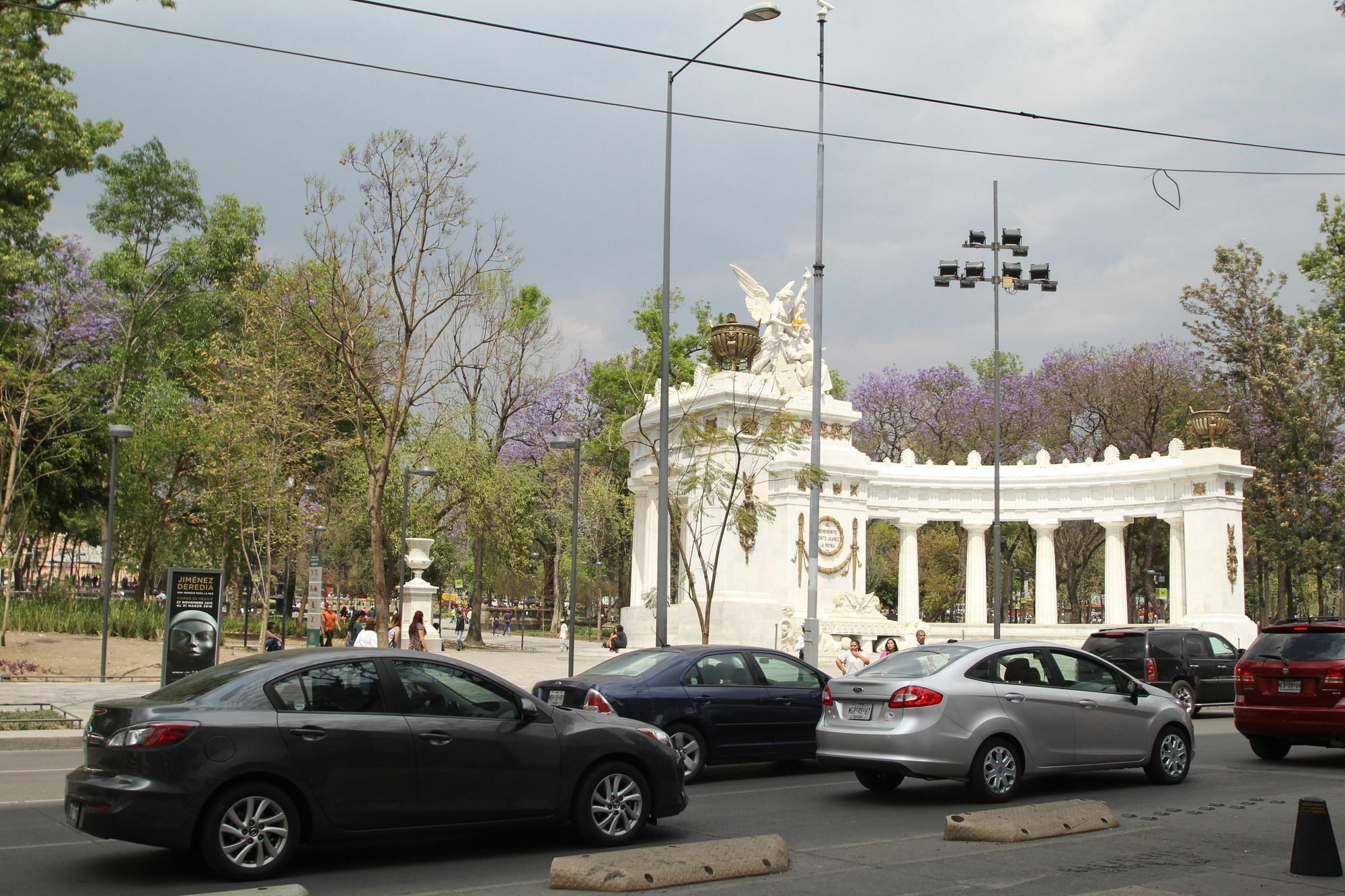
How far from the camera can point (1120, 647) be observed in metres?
21.6

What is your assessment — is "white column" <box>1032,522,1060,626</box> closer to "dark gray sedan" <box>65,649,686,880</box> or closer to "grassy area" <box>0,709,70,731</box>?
"grassy area" <box>0,709,70,731</box>

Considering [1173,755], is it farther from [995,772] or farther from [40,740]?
[40,740]

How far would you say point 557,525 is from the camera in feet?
171

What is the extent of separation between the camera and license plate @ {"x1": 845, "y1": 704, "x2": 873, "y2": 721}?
36.3 ft

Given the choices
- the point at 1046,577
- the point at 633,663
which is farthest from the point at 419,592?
the point at 633,663

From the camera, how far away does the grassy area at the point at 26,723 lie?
615 inches

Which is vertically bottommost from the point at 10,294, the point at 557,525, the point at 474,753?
the point at 474,753

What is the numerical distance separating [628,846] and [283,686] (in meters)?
2.84

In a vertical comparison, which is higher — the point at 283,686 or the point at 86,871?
the point at 283,686

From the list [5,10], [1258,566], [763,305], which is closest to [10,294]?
[5,10]

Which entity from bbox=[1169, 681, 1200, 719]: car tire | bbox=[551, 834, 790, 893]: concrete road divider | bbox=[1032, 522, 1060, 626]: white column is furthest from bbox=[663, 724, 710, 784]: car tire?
bbox=[1032, 522, 1060, 626]: white column

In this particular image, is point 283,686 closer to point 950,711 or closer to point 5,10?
point 950,711

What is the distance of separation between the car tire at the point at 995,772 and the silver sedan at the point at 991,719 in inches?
0.5

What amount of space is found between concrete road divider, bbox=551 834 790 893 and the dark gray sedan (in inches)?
38.8
